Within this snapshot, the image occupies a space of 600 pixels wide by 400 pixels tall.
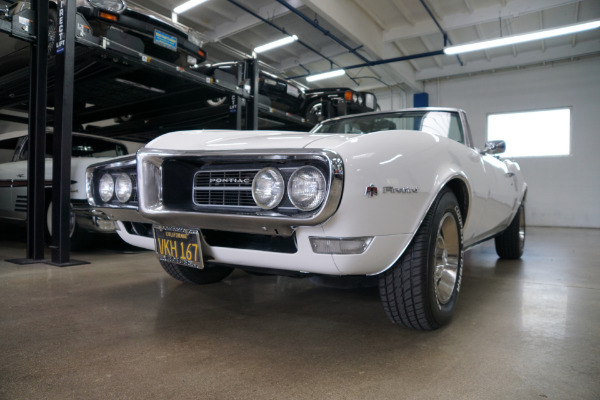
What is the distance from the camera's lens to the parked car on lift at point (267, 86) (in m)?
4.95

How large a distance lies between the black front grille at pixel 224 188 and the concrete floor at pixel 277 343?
1.93 feet

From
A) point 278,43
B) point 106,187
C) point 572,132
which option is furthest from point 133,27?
point 572,132

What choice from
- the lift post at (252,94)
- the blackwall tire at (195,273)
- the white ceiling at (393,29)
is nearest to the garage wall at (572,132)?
the white ceiling at (393,29)

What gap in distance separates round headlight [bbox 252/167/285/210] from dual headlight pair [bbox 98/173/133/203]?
843 mm

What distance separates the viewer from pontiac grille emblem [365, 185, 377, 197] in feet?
4.81

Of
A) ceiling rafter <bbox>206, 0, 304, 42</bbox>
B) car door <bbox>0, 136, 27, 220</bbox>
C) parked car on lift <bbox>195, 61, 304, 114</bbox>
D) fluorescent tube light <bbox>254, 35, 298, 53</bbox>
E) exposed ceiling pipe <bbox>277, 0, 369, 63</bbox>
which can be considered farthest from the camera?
fluorescent tube light <bbox>254, 35, 298, 53</bbox>

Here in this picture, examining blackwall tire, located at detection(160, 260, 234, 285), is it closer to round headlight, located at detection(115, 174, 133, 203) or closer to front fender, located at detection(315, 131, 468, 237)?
round headlight, located at detection(115, 174, 133, 203)

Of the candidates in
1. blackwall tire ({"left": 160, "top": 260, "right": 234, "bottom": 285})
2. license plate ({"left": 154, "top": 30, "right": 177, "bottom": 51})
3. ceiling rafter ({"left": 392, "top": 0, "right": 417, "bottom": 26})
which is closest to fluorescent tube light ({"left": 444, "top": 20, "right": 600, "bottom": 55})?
ceiling rafter ({"left": 392, "top": 0, "right": 417, "bottom": 26})

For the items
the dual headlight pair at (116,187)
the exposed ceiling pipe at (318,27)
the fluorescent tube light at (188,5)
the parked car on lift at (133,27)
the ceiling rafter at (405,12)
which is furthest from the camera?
the ceiling rafter at (405,12)

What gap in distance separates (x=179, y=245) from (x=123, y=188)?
526 millimetres

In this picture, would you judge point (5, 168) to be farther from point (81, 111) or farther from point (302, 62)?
point (302, 62)

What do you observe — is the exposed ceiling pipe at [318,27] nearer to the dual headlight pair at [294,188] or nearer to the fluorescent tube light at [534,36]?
the fluorescent tube light at [534,36]

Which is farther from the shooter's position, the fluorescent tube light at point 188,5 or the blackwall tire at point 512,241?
the fluorescent tube light at point 188,5

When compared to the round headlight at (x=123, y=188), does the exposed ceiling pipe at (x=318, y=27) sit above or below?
above
